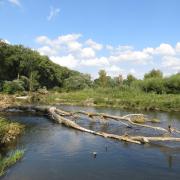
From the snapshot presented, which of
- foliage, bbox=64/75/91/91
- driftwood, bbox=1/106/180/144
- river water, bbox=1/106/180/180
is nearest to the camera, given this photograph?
river water, bbox=1/106/180/180

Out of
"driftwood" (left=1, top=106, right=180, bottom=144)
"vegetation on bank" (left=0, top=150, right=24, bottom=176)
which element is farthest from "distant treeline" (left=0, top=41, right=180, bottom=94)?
"vegetation on bank" (left=0, top=150, right=24, bottom=176)

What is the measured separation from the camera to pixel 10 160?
64.8 ft

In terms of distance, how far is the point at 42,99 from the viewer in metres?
67.5

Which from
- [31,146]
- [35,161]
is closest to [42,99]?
[31,146]

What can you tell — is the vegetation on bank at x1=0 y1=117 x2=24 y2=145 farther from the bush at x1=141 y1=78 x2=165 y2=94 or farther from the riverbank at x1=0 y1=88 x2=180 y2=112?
the bush at x1=141 y1=78 x2=165 y2=94

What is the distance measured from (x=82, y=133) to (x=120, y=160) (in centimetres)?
893

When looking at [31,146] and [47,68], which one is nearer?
[31,146]

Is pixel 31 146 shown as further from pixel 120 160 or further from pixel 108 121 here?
pixel 108 121

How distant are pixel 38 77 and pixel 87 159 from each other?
7410 centimetres

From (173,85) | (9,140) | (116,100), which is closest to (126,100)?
(116,100)

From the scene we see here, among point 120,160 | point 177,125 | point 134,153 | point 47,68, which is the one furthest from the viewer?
point 47,68

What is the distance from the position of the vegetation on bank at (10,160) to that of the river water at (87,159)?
1.10 ft

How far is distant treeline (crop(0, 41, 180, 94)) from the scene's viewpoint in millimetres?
76000

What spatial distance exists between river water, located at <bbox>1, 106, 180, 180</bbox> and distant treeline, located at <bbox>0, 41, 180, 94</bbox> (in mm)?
47280
